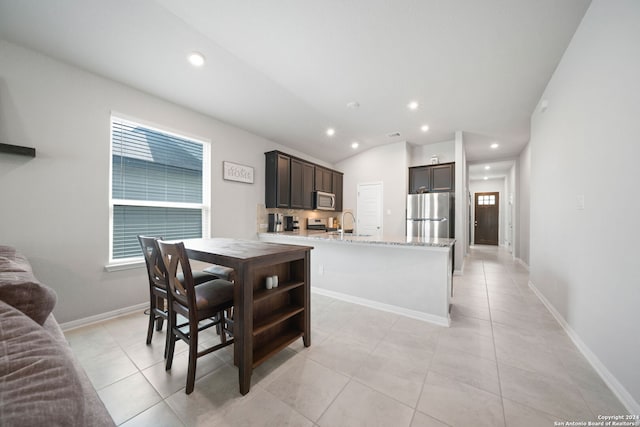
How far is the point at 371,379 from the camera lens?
1609mm

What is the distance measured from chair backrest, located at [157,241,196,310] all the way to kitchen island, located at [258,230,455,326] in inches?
68.7

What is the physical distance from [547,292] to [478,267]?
2.48 meters

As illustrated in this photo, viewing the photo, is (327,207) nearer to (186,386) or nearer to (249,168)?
(249,168)

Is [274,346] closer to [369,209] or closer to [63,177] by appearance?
[63,177]

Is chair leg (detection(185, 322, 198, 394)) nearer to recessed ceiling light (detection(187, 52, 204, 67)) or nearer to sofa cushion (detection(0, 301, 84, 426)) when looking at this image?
sofa cushion (detection(0, 301, 84, 426))

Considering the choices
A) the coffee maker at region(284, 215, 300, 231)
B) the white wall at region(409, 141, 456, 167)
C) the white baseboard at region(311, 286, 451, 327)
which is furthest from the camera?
the white wall at region(409, 141, 456, 167)

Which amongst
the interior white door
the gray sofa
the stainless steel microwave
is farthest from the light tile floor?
the interior white door

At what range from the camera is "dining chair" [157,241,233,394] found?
4.82ft

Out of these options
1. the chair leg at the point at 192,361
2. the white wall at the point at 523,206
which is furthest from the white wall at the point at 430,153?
the chair leg at the point at 192,361

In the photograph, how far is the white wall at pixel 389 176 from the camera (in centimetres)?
508

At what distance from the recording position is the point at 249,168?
4.05 m

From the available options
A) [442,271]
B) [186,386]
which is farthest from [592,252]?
[186,386]

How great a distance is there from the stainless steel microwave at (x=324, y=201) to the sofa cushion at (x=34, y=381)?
4.61 m

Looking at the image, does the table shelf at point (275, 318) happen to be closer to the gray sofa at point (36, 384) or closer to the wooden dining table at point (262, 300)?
the wooden dining table at point (262, 300)
